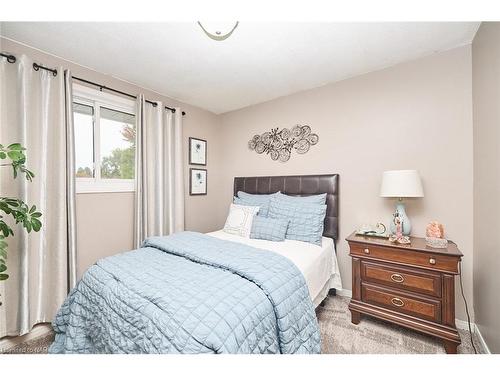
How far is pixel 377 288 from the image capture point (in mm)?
1938

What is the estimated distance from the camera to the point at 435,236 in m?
1.90

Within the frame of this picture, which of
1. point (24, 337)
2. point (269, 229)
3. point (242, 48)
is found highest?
point (242, 48)

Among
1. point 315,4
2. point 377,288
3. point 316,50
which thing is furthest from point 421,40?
point 377,288

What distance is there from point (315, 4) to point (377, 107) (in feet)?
6.01

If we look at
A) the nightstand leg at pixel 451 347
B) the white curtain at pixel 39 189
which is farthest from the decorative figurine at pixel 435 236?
the white curtain at pixel 39 189

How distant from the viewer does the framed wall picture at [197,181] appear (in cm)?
334

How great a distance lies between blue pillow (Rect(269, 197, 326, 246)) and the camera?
235 centimetres

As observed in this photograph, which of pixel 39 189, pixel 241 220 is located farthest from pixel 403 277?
pixel 39 189

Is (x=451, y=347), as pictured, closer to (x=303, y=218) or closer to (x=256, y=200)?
(x=303, y=218)

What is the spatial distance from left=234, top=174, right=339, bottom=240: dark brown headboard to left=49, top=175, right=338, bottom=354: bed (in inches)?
24.6

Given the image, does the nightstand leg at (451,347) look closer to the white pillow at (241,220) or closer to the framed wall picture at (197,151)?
the white pillow at (241,220)

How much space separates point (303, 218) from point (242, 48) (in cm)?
170

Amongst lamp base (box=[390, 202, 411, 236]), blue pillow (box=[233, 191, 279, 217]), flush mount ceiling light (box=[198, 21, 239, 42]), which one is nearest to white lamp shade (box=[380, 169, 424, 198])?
lamp base (box=[390, 202, 411, 236])

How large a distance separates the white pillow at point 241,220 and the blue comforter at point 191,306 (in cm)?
74
